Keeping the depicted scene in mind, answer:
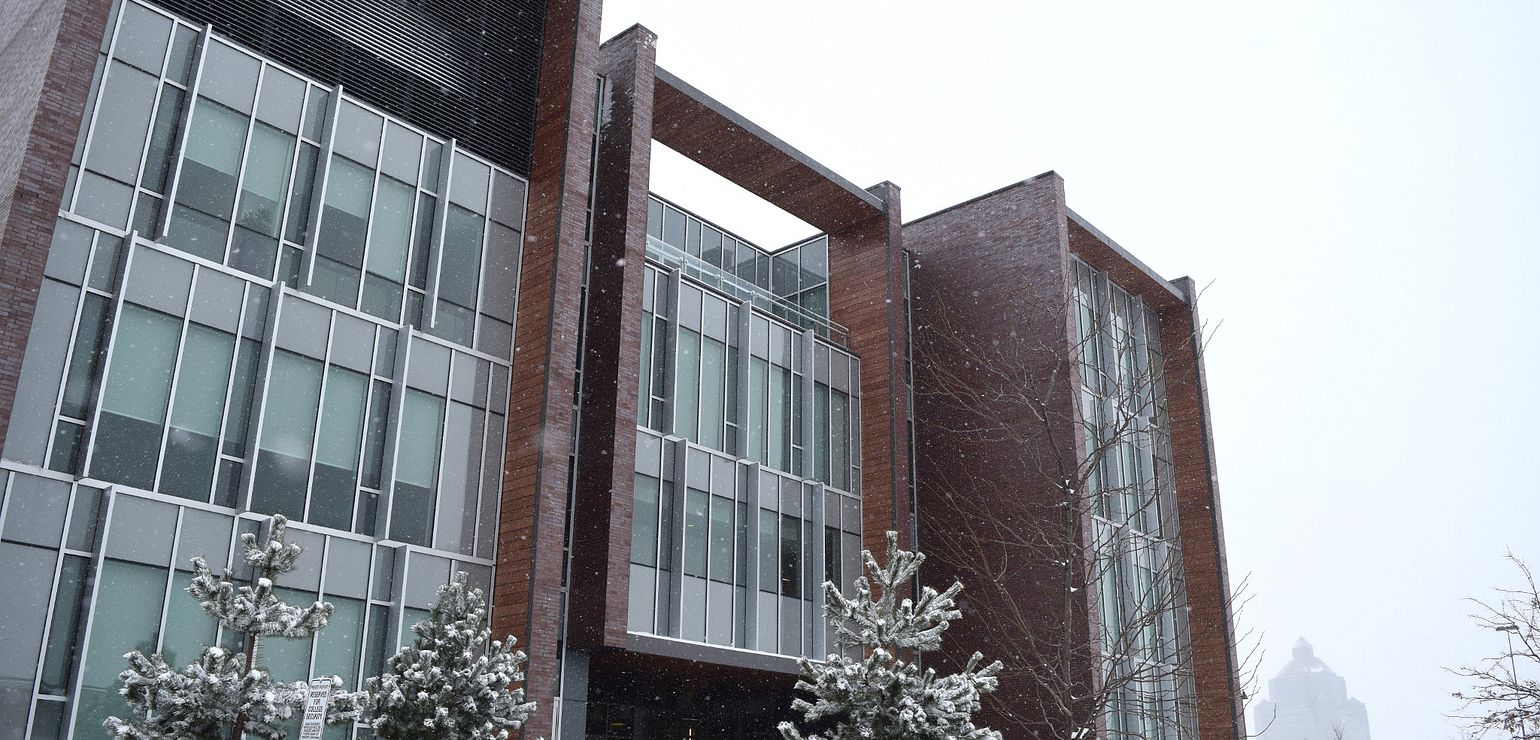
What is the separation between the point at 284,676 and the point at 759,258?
21.5 metres

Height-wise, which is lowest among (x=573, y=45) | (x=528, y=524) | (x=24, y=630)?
(x=24, y=630)

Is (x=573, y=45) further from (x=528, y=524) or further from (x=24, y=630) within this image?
(x=24, y=630)

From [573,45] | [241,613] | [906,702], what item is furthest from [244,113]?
[906,702]

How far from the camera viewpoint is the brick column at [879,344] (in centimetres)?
2995

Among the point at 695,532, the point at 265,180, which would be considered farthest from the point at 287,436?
the point at 695,532

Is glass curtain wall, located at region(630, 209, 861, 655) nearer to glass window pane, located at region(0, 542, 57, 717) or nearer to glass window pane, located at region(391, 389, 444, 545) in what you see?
glass window pane, located at region(391, 389, 444, 545)

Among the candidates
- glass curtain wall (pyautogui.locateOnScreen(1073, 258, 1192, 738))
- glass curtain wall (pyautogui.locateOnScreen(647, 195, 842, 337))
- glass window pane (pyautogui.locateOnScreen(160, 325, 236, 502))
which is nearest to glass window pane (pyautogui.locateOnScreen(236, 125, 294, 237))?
glass window pane (pyautogui.locateOnScreen(160, 325, 236, 502))

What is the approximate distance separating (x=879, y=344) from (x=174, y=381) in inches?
718

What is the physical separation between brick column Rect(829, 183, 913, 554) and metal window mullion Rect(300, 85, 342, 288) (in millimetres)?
15012

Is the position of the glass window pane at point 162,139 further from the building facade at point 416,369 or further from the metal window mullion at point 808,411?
the metal window mullion at point 808,411

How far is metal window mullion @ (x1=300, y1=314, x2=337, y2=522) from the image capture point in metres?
19.2

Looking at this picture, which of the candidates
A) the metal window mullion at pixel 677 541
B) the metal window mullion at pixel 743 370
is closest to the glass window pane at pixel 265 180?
the metal window mullion at pixel 677 541

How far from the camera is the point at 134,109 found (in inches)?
717

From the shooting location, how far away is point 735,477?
26.8m
